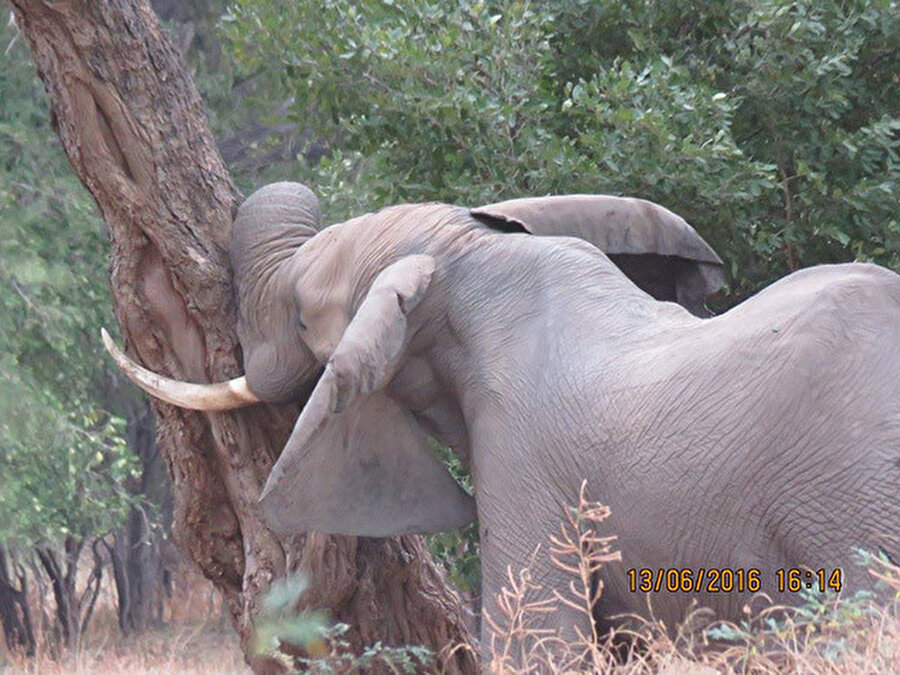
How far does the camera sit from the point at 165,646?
14.9 meters

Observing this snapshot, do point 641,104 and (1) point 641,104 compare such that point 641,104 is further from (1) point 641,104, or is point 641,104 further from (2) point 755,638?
(2) point 755,638

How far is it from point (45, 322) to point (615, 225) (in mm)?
6200

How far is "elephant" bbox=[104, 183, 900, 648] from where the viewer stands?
13.8 ft

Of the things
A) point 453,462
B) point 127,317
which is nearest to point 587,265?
point 127,317

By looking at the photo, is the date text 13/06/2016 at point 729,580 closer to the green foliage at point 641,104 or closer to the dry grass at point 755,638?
the dry grass at point 755,638

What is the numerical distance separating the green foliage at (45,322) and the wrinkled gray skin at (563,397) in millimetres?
4834

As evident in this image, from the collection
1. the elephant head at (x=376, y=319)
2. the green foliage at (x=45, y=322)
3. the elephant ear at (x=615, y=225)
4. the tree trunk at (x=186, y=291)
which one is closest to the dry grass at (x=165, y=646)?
the green foliage at (x=45, y=322)

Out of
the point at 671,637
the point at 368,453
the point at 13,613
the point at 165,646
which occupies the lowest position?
the point at 165,646

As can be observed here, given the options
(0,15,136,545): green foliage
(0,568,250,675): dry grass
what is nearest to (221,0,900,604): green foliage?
(0,568,250,675): dry grass

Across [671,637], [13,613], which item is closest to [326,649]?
[671,637]

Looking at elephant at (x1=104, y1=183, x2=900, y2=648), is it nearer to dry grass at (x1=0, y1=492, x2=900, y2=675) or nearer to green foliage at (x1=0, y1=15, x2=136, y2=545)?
dry grass at (x1=0, y1=492, x2=900, y2=675)

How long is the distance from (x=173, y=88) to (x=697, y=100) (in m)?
2.09

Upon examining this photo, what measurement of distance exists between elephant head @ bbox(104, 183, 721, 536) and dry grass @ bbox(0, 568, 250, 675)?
3749 millimetres

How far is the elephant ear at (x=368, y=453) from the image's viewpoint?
4977mm
